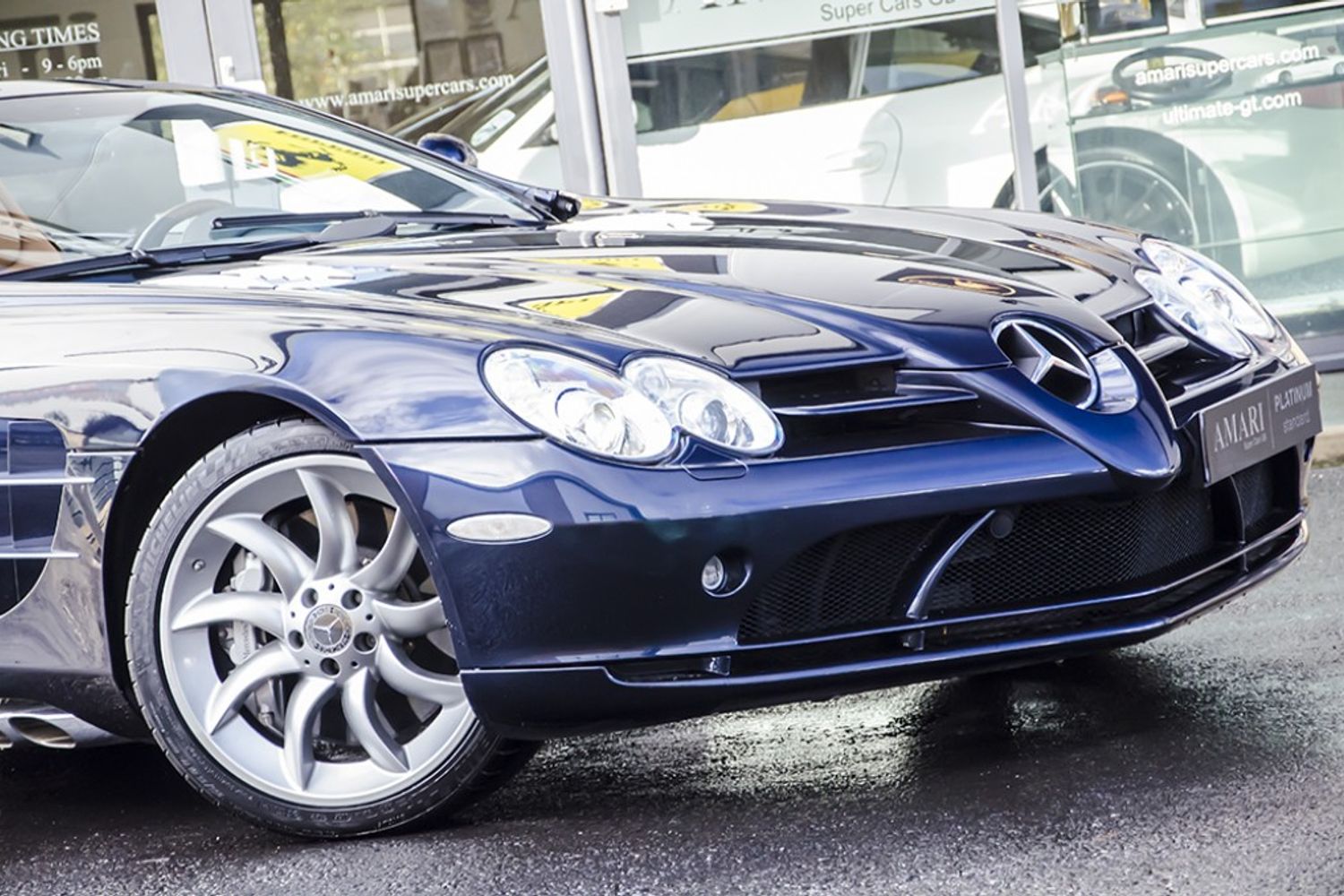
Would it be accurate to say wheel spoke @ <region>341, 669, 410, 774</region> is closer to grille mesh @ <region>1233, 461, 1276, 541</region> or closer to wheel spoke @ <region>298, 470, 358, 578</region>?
wheel spoke @ <region>298, 470, 358, 578</region>

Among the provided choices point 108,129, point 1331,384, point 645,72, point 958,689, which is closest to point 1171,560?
point 958,689

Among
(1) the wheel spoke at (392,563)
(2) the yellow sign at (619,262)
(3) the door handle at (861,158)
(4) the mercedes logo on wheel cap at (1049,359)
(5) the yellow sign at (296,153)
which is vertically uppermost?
(5) the yellow sign at (296,153)

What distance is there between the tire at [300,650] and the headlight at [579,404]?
0.92 feet

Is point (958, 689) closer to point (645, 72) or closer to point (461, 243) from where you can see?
point (461, 243)

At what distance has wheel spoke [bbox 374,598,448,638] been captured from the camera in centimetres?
303

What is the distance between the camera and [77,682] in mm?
3273

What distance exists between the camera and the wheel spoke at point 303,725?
10.2ft

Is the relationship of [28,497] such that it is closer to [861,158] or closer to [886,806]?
[886,806]

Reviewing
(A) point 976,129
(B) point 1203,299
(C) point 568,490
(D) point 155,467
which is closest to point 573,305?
(C) point 568,490

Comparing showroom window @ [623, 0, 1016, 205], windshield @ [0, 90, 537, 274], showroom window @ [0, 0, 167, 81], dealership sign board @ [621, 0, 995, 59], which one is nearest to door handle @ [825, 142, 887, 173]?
showroom window @ [623, 0, 1016, 205]

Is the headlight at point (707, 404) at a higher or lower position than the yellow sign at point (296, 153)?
lower

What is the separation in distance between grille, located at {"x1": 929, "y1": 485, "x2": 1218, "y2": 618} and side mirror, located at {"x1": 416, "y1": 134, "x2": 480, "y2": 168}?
2149 mm

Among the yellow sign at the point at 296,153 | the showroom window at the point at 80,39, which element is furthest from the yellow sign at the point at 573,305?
the showroom window at the point at 80,39

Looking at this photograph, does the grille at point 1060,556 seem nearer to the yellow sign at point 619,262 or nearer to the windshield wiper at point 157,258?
the yellow sign at point 619,262
